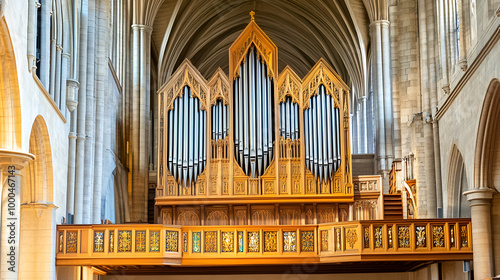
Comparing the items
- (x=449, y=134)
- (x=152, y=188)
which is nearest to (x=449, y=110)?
(x=449, y=134)

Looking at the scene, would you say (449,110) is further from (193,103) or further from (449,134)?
(193,103)

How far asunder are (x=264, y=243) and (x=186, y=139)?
18.3 ft

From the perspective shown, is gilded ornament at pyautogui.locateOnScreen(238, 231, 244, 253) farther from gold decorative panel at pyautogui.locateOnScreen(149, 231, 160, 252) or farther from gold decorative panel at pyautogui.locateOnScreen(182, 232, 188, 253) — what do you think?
gold decorative panel at pyautogui.locateOnScreen(149, 231, 160, 252)

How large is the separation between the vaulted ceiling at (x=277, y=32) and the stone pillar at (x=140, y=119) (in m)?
4.40

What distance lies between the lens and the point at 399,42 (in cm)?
2478

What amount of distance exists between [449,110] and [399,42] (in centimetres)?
593

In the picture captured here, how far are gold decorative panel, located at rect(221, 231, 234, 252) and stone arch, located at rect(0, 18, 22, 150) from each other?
621cm

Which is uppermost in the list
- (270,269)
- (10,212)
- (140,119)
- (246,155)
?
(140,119)

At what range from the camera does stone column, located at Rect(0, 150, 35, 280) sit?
13.9m

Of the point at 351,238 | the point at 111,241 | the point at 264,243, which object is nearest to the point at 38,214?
the point at 111,241

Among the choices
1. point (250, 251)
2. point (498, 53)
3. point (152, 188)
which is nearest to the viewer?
point (498, 53)

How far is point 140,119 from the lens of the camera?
28.8 metres

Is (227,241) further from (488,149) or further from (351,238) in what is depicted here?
(488,149)

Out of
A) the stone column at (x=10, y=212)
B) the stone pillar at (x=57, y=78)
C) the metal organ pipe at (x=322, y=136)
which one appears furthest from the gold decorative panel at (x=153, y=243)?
the metal organ pipe at (x=322, y=136)
